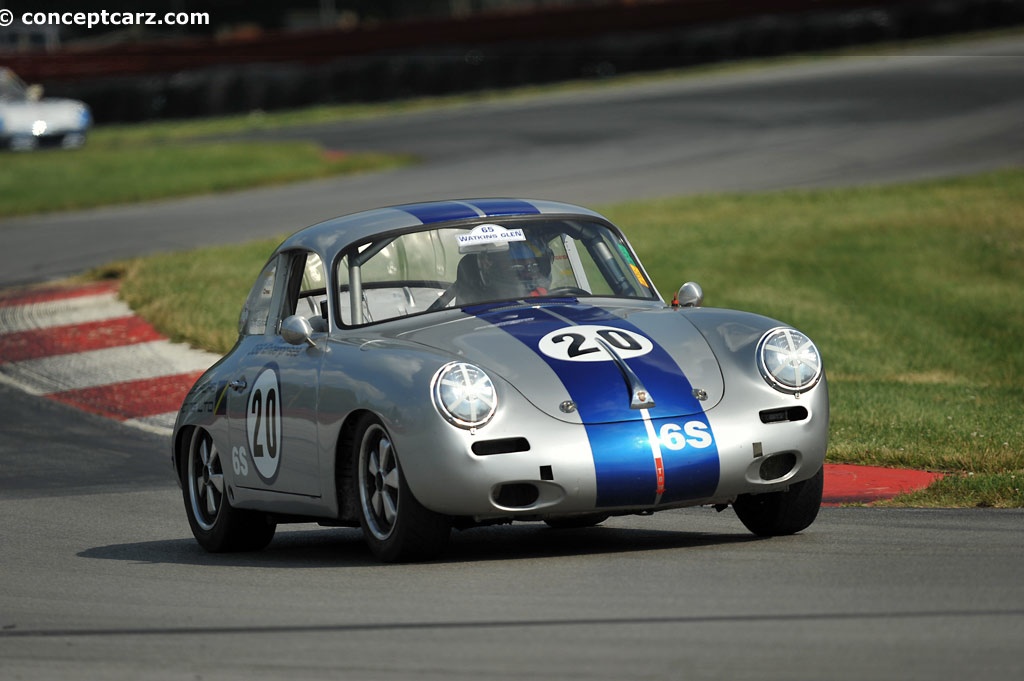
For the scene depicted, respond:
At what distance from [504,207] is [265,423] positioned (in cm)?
132

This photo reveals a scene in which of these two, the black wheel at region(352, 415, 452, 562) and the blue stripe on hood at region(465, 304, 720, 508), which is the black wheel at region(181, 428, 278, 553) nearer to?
the black wheel at region(352, 415, 452, 562)

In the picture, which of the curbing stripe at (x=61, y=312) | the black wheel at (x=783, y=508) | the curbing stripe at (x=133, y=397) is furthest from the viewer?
the curbing stripe at (x=61, y=312)

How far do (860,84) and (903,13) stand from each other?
19.3 ft

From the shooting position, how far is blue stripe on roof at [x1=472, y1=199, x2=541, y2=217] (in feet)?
23.1

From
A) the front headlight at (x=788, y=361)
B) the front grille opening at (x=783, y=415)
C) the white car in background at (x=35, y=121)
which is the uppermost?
the front headlight at (x=788, y=361)

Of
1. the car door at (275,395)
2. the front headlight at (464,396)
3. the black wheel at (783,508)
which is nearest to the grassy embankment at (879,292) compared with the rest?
the black wheel at (783,508)

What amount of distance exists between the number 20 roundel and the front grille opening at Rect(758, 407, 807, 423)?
194 centimetres

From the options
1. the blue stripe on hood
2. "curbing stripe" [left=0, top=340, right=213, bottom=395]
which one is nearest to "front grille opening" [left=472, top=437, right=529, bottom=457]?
the blue stripe on hood

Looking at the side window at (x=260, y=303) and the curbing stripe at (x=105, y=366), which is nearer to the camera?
the side window at (x=260, y=303)

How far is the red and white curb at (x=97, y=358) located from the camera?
11.4m

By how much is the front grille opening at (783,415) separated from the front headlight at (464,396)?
0.97 meters

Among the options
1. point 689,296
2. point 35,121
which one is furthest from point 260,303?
point 35,121

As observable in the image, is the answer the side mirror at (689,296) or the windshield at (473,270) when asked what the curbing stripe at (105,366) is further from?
the side mirror at (689,296)

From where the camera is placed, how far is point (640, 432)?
5805 millimetres
